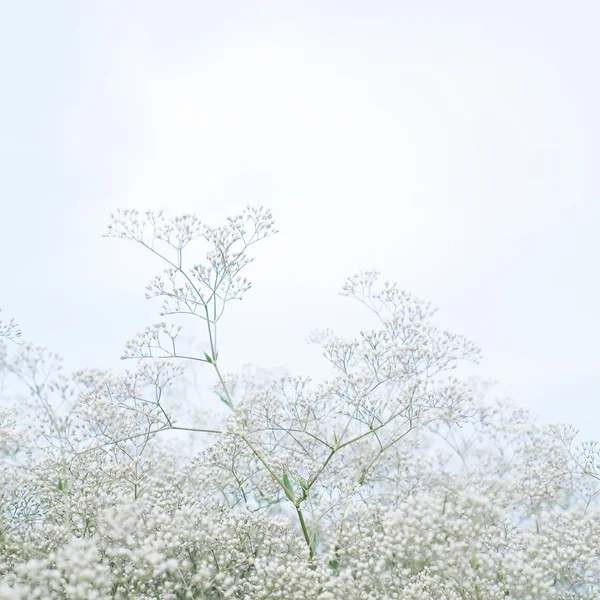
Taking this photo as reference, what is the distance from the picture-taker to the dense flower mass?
238cm

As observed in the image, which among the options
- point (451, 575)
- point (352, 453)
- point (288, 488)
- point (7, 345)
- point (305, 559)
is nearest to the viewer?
point (451, 575)

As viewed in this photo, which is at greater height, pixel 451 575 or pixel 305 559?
pixel 305 559

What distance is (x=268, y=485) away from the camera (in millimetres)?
3709

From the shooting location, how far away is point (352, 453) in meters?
4.39

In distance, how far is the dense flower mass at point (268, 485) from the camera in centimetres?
238

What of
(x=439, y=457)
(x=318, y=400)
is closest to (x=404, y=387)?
(x=318, y=400)

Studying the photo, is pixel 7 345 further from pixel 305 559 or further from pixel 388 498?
pixel 388 498

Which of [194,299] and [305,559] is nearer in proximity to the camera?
[305,559]

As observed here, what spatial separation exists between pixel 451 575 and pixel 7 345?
2.26 m

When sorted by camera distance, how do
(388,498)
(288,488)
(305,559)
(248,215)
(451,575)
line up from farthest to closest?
(248,215), (388,498), (288,488), (305,559), (451,575)

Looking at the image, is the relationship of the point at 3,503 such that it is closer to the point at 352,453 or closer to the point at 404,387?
the point at 404,387

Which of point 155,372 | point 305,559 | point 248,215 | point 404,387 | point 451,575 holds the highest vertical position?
point 248,215

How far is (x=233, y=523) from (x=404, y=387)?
1071mm

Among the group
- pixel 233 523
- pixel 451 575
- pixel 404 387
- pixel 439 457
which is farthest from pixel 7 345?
pixel 439 457
